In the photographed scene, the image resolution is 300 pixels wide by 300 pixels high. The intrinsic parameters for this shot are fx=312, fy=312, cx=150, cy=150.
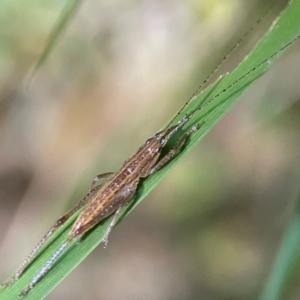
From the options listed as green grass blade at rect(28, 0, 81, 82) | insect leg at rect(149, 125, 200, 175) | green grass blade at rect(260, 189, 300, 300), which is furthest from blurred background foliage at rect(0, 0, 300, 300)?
insect leg at rect(149, 125, 200, 175)

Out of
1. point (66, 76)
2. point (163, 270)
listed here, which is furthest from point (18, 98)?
point (163, 270)

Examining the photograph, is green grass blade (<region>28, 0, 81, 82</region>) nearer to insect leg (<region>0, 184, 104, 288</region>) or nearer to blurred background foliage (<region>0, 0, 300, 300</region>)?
blurred background foliage (<region>0, 0, 300, 300</region>)

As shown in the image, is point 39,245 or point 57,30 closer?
point 39,245

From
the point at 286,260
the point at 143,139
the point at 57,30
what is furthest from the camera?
the point at 143,139

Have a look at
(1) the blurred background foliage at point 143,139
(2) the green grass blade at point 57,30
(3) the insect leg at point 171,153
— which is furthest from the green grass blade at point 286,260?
(2) the green grass blade at point 57,30

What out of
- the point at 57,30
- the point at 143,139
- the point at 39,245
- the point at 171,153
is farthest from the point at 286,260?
the point at 57,30

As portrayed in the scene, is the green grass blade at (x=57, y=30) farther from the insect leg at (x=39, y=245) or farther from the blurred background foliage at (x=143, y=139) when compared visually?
the insect leg at (x=39, y=245)

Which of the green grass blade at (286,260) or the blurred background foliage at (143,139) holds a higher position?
the blurred background foliage at (143,139)

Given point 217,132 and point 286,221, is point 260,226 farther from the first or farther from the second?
point 217,132

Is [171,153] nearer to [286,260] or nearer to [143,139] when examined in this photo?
[286,260]
